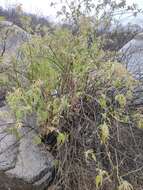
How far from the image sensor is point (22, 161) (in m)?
3.43

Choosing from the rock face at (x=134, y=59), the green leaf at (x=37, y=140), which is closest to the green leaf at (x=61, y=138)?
the green leaf at (x=37, y=140)

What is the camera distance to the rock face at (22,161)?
334 centimetres

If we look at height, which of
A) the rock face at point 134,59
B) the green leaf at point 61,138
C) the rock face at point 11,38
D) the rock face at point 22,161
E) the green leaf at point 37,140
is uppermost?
the rock face at point 11,38

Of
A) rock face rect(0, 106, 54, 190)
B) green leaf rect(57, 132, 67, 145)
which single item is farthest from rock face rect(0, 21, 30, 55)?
green leaf rect(57, 132, 67, 145)

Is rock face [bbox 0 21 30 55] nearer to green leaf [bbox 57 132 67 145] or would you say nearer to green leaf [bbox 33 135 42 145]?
green leaf [bbox 33 135 42 145]

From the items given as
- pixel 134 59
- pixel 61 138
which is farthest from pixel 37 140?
pixel 134 59

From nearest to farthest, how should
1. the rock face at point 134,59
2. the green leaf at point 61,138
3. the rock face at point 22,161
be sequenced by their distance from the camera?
1. the green leaf at point 61,138
2. the rock face at point 22,161
3. the rock face at point 134,59

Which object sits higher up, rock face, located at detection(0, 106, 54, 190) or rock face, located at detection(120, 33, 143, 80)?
rock face, located at detection(120, 33, 143, 80)

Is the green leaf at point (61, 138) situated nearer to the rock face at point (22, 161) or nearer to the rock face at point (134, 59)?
the rock face at point (22, 161)

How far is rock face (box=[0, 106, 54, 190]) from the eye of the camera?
3338 mm

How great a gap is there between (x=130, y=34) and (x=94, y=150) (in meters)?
2.11

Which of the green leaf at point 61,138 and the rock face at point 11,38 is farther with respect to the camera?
the rock face at point 11,38

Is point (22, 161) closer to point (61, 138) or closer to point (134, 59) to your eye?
point (61, 138)

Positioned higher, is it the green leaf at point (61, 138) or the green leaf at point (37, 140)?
the green leaf at point (61, 138)
